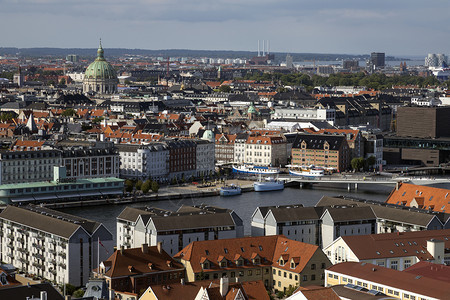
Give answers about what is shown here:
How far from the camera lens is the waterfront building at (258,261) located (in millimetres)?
19734

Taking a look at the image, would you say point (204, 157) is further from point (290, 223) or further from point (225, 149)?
point (290, 223)

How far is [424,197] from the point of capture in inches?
1033

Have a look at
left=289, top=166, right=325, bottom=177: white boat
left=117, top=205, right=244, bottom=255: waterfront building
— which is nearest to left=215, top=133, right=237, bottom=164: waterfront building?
left=289, top=166, right=325, bottom=177: white boat

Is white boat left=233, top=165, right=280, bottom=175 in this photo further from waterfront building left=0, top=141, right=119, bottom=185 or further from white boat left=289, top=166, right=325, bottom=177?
waterfront building left=0, top=141, right=119, bottom=185

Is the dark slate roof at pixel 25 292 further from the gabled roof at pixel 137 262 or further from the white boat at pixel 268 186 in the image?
the white boat at pixel 268 186

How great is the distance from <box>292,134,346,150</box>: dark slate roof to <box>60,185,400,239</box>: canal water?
14.9ft

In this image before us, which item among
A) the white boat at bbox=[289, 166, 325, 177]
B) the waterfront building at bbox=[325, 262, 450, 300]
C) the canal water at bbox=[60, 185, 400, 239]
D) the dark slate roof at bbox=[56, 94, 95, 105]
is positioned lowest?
the canal water at bbox=[60, 185, 400, 239]

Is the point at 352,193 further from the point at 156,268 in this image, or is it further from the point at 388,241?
the point at 156,268

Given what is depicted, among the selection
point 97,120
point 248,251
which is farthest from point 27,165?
point 97,120

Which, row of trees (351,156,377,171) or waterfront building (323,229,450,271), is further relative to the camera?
row of trees (351,156,377,171)

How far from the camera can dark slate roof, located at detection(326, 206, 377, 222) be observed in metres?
23.3

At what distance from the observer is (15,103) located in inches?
2338

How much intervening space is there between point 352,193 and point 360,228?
11788 millimetres

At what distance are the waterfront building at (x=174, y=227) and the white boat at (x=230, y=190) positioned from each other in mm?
11159
